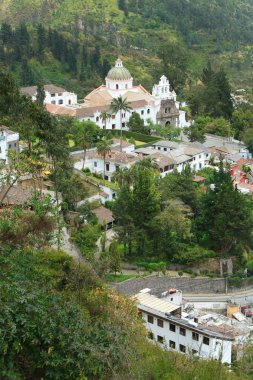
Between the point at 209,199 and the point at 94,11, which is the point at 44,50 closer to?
the point at 94,11

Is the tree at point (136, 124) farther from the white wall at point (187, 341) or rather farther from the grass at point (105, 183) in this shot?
the white wall at point (187, 341)

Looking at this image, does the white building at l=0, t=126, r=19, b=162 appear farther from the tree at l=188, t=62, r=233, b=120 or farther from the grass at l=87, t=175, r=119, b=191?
the tree at l=188, t=62, r=233, b=120

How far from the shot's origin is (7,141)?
45.6m

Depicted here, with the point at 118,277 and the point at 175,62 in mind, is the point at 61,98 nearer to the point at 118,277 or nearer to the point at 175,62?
the point at 175,62

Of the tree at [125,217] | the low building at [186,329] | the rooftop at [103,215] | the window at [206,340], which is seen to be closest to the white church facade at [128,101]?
the rooftop at [103,215]

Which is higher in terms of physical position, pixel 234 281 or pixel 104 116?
pixel 104 116

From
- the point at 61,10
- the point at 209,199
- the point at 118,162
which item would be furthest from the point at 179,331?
the point at 61,10

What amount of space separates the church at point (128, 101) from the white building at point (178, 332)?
→ 30.5 metres

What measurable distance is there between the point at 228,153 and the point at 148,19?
59.0 m

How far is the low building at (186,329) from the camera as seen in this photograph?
95.1ft

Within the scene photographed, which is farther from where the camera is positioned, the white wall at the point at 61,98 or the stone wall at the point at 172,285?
the white wall at the point at 61,98

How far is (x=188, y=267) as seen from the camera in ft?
131

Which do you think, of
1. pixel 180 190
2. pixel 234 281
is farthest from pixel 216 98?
pixel 234 281

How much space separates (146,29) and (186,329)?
3369 inches
